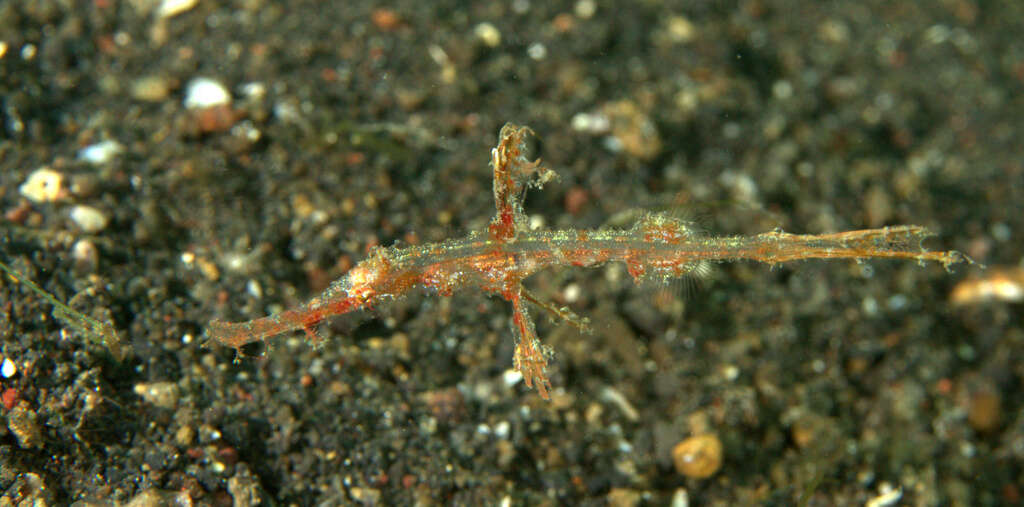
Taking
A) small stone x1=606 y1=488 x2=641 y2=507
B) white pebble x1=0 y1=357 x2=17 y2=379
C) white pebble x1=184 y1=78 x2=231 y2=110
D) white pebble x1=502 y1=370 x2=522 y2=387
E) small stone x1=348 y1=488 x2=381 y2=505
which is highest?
small stone x1=606 y1=488 x2=641 y2=507

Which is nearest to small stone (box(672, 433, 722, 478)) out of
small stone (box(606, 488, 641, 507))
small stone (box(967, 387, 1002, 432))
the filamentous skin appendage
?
small stone (box(606, 488, 641, 507))

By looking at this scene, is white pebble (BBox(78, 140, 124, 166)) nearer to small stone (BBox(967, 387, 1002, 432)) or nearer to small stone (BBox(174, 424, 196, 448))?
small stone (BBox(174, 424, 196, 448))

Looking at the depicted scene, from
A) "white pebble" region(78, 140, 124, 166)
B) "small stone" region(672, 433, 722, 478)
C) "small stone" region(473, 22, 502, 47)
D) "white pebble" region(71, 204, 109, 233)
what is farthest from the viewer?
"small stone" region(473, 22, 502, 47)

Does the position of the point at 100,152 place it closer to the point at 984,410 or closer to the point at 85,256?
the point at 85,256

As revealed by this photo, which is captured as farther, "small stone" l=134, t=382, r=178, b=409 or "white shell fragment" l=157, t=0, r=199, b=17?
"white shell fragment" l=157, t=0, r=199, b=17

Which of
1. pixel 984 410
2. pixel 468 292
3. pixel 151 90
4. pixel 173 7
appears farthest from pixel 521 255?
pixel 984 410

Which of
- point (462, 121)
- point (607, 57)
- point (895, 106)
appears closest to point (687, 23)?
point (607, 57)
